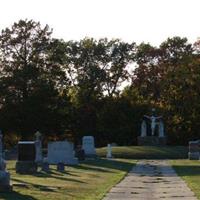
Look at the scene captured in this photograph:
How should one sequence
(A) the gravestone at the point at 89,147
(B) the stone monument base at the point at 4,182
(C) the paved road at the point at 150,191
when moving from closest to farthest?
(C) the paved road at the point at 150,191 → (B) the stone monument base at the point at 4,182 → (A) the gravestone at the point at 89,147

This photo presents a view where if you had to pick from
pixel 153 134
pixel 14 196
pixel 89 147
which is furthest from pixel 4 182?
pixel 153 134

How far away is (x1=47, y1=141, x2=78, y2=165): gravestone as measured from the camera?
37656mm

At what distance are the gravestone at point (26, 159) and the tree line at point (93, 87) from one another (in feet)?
137

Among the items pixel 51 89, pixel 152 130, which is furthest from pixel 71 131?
pixel 152 130

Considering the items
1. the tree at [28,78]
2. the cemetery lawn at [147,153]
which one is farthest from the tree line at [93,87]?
the cemetery lawn at [147,153]

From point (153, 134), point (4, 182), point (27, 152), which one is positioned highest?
point (153, 134)

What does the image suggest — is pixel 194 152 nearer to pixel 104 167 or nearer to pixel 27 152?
pixel 104 167

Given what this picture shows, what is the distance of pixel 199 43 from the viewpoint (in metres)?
90.8

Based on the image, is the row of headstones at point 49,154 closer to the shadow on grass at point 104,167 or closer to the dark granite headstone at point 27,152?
the dark granite headstone at point 27,152

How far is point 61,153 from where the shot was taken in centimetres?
3800

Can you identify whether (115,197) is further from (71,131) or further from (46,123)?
(71,131)

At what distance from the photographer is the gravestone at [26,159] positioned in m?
29.4

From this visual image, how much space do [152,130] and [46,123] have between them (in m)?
12.3

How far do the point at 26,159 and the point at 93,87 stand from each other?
5813 cm
